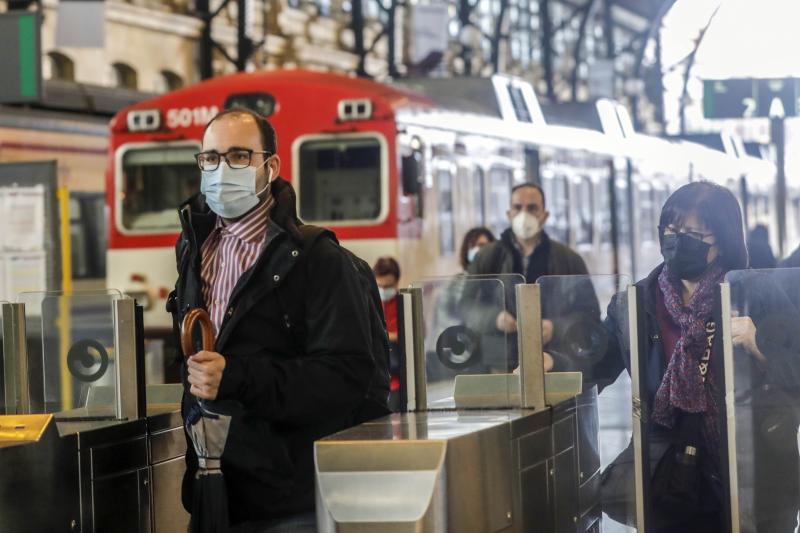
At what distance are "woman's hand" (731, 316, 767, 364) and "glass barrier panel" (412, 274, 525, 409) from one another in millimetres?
790

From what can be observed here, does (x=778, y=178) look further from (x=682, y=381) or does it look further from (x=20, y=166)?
(x=682, y=381)

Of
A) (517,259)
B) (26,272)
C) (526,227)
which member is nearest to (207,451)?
(517,259)

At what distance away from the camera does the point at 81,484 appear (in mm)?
5062

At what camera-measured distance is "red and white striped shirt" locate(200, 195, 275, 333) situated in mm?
4492

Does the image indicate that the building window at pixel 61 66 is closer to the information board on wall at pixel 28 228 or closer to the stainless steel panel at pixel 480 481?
the information board on wall at pixel 28 228

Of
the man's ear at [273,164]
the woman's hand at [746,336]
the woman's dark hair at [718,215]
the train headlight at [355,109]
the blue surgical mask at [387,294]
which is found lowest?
the woman's hand at [746,336]

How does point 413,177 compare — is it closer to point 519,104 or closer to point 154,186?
point 154,186

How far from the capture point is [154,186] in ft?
47.1

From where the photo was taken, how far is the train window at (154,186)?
14.1 metres

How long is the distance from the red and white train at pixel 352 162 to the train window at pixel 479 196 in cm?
2

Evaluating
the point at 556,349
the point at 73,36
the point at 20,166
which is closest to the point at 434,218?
the point at 20,166

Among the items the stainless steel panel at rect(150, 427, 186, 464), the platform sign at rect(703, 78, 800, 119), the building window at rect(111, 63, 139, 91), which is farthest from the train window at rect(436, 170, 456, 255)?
the building window at rect(111, 63, 139, 91)

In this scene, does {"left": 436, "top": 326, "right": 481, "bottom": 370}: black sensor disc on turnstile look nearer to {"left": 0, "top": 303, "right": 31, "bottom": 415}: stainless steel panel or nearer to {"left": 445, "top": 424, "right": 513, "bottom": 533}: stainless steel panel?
{"left": 445, "top": 424, "right": 513, "bottom": 533}: stainless steel panel

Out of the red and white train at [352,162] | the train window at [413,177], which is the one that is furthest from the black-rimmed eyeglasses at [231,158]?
the train window at [413,177]
